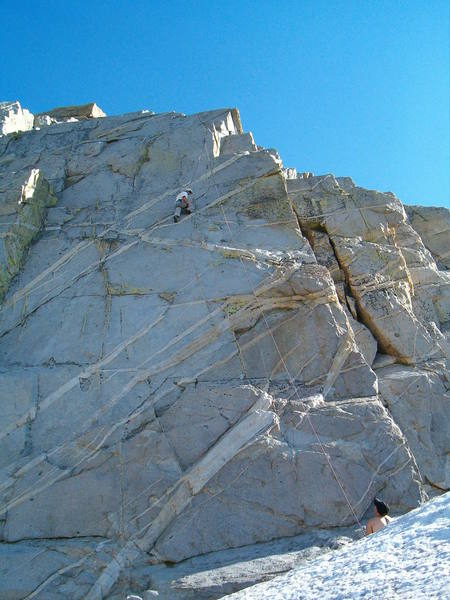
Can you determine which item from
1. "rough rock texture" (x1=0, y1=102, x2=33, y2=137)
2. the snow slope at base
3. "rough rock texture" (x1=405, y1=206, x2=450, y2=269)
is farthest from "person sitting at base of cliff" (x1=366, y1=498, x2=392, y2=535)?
"rough rock texture" (x1=0, y1=102, x2=33, y2=137)

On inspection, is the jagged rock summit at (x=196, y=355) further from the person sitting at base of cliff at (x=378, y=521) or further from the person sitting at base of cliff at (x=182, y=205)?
the person sitting at base of cliff at (x=378, y=521)

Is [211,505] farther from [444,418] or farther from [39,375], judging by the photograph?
[444,418]

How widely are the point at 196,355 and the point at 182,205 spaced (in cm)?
360

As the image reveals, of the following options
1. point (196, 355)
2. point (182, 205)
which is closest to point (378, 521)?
point (196, 355)

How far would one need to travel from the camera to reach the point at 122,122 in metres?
14.1

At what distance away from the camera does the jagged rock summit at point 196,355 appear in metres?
7.43

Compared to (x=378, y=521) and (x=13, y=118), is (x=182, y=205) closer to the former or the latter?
(x=378, y=521)

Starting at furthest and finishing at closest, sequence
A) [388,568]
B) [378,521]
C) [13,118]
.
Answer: [13,118] → [378,521] → [388,568]

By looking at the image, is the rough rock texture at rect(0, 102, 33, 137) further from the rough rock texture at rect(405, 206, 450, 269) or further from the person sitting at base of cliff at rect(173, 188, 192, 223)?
the rough rock texture at rect(405, 206, 450, 269)

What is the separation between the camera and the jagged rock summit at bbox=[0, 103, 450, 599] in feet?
24.4

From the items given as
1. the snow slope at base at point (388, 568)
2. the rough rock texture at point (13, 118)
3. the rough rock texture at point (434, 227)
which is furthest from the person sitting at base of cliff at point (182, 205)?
the rough rock texture at point (13, 118)

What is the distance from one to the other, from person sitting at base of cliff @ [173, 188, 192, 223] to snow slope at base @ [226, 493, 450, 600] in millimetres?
7766

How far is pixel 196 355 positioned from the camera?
8992mm

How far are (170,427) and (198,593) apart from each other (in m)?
2.38
